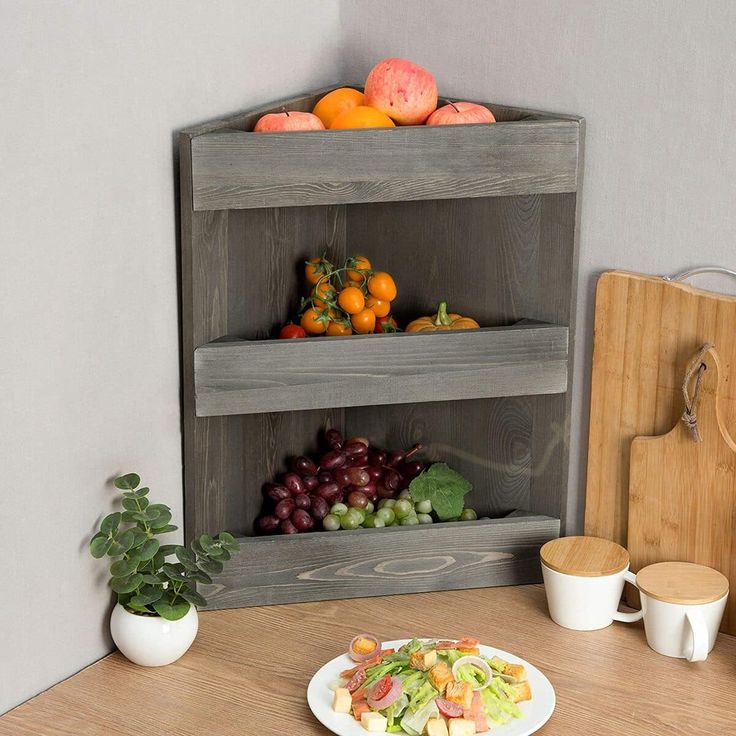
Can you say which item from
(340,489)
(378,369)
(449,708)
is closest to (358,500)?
(340,489)

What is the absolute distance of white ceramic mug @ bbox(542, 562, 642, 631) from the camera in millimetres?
1371

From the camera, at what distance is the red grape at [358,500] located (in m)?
1.51

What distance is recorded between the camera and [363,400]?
4.56 feet

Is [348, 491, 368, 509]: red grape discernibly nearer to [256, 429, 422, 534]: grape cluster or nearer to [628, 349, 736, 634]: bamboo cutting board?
[256, 429, 422, 534]: grape cluster

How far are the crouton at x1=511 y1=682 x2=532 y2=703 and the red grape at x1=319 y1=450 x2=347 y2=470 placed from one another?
1.47 feet

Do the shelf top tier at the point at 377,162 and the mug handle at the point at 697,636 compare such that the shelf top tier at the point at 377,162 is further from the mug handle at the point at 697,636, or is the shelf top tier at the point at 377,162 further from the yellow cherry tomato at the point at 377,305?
the mug handle at the point at 697,636

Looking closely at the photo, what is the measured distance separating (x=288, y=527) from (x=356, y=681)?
0.31 meters

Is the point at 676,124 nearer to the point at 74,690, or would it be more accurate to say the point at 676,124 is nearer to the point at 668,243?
the point at 668,243

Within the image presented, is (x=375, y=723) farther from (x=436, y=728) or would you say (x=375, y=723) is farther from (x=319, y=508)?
(x=319, y=508)

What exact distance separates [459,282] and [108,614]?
64 centimetres

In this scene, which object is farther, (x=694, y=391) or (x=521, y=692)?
(x=694, y=391)

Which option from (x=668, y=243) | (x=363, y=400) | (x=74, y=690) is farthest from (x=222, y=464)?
(x=668, y=243)

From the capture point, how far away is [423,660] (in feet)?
3.92

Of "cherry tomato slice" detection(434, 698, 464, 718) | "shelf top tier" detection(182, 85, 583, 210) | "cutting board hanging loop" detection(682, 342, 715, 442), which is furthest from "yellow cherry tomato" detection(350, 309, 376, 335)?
"cherry tomato slice" detection(434, 698, 464, 718)
